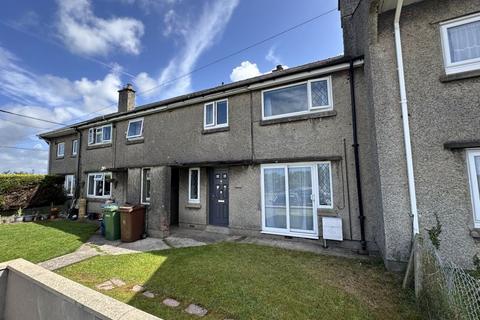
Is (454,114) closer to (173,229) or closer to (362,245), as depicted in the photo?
(362,245)

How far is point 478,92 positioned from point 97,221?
56.1ft

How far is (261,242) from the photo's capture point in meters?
7.87

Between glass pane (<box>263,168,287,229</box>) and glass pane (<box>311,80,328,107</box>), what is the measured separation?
270 cm


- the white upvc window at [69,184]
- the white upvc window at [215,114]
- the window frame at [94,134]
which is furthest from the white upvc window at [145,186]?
the white upvc window at [69,184]

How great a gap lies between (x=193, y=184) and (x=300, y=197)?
5171mm

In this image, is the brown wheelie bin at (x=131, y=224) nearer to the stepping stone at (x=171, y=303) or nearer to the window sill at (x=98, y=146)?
the stepping stone at (x=171, y=303)

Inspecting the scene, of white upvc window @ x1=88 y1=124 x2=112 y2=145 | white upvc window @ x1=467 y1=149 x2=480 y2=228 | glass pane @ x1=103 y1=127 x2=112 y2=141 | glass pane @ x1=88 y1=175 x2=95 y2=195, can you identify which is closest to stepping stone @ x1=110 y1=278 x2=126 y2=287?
white upvc window @ x1=467 y1=149 x2=480 y2=228

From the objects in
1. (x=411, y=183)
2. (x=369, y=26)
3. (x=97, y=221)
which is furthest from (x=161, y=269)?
(x=97, y=221)

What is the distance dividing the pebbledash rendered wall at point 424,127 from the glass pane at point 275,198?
3390 mm

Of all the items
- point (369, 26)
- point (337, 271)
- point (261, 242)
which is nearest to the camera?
point (337, 271)

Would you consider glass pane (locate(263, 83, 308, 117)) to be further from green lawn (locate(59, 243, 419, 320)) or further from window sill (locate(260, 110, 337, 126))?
green lawn (locate(59, 243, 419, 320))

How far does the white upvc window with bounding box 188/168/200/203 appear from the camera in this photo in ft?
34.2

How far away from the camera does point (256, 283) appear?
476 cm

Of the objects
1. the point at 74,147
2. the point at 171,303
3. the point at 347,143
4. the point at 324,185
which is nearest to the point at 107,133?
the point at 74,147
